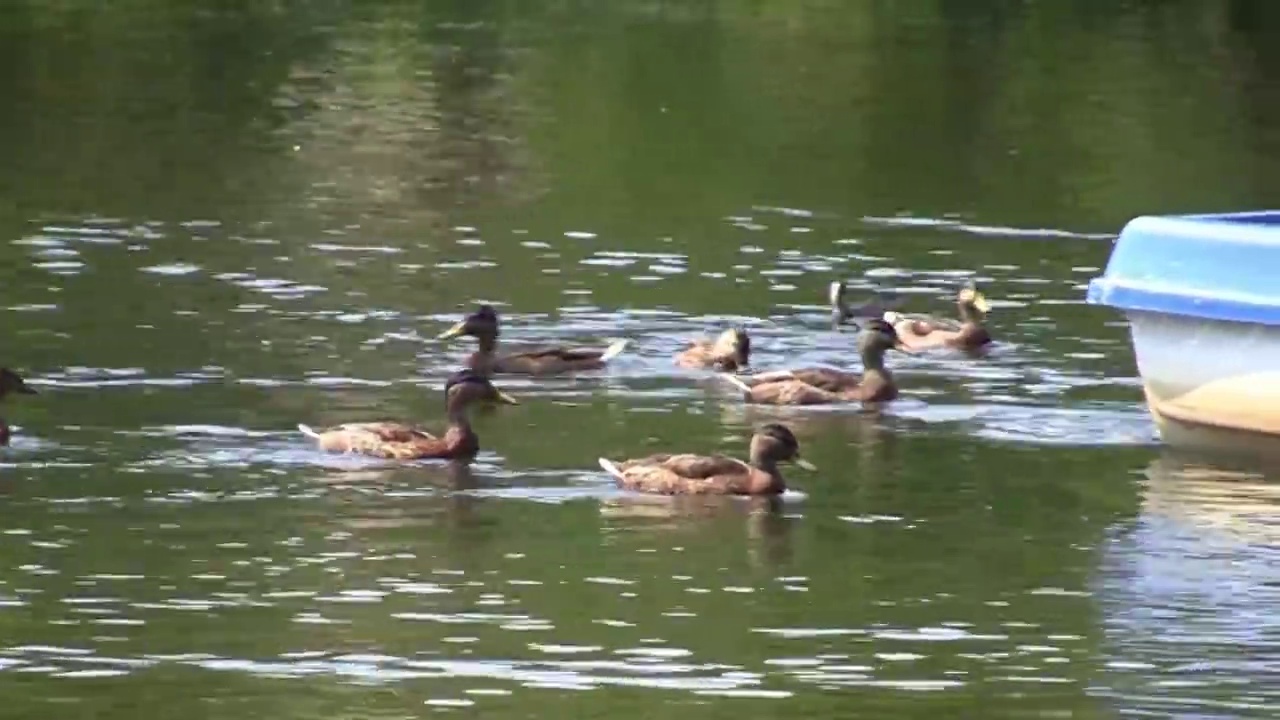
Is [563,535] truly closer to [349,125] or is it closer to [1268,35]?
[349,125]

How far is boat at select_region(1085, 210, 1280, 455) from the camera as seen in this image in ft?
65.2

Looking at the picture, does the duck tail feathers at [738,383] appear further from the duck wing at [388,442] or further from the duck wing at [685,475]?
the duck wing at [685,475]

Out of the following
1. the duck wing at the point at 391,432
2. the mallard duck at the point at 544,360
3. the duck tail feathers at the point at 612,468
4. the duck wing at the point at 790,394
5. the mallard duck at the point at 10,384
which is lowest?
the duck wing at the point at 790,394

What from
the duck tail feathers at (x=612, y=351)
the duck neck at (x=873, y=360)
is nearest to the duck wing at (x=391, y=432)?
the duck tail feathers at (x=612, y=351)

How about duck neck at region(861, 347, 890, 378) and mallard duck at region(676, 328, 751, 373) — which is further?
mallard duck at region(676, 328, 751, 373)

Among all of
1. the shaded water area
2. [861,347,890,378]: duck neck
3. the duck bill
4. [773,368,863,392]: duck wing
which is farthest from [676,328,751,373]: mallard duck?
the duck bill

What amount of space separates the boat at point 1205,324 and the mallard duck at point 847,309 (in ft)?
14.1

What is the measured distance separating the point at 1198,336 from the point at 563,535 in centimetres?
455

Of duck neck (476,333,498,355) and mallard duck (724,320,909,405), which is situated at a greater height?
duck neck (476,333,498,355)

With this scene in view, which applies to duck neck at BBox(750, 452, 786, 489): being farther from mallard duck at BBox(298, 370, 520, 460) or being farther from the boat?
the boat

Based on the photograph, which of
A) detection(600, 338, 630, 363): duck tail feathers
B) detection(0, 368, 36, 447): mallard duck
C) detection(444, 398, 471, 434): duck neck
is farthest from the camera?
detection(600, 338, 630, 363): duck tail feathers

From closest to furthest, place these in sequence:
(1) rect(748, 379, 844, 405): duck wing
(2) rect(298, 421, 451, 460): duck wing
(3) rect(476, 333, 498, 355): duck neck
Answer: (2) rect(298, 421, 451, 460): duck wing, (1) rect(748, 379, 844, 405): duck wing, (3) rect(476, 333, 498, 355): duck neck

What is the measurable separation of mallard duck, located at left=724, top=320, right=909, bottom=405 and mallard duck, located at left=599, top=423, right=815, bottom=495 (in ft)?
10.2

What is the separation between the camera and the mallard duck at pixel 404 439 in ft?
63.8
